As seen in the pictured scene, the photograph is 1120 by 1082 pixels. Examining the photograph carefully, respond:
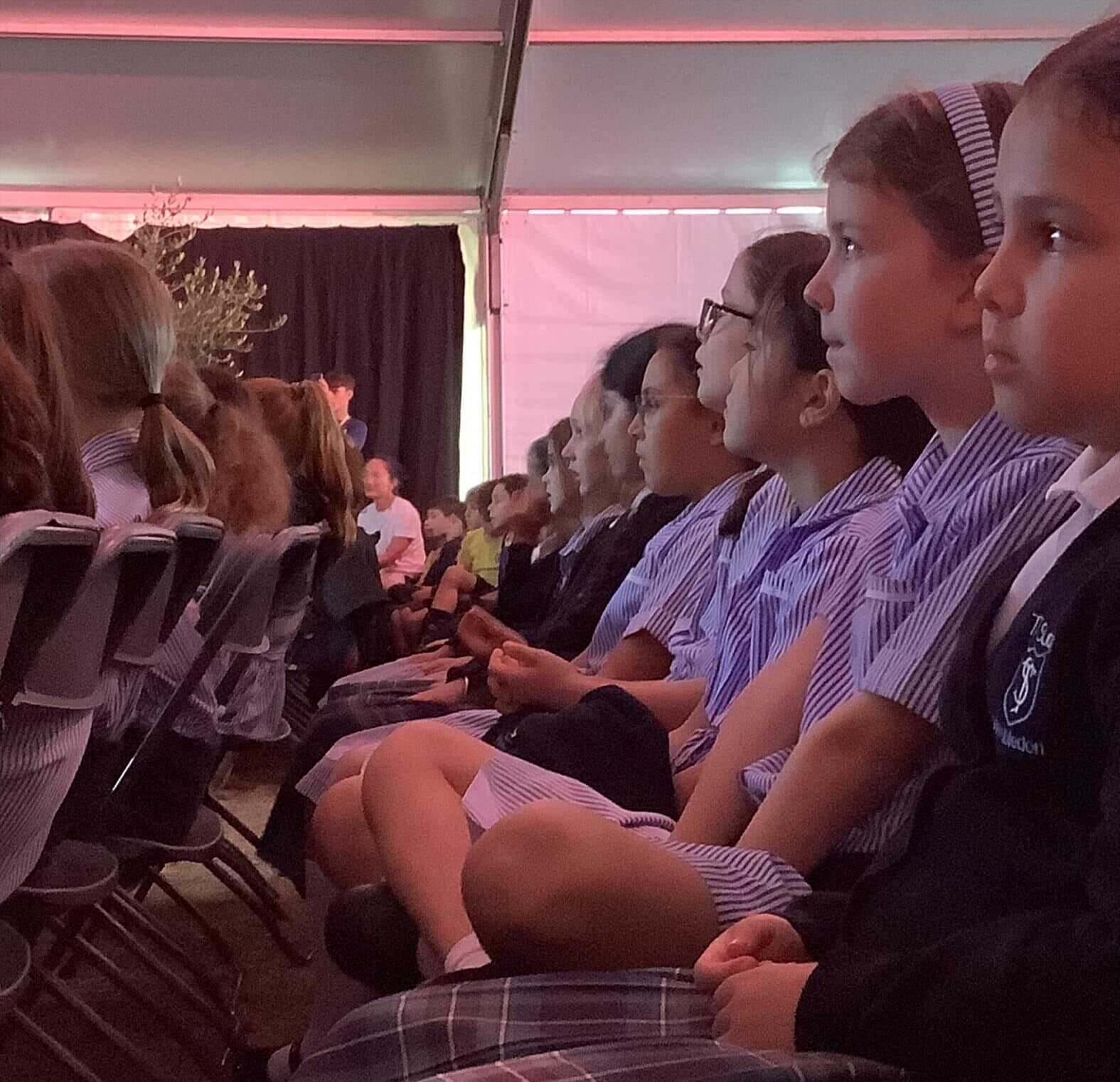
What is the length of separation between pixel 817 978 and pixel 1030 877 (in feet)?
0.41

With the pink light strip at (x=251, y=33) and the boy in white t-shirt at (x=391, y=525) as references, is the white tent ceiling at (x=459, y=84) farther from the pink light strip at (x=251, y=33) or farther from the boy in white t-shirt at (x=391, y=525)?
the boy in white t-shirt at (x=391, y=525)

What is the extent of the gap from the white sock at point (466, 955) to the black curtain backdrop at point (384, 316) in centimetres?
521

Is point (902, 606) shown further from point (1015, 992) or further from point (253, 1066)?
point (253, 1066)

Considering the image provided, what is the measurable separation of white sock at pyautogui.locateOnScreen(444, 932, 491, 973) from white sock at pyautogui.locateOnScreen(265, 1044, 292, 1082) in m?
0.61

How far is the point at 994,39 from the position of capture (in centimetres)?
432

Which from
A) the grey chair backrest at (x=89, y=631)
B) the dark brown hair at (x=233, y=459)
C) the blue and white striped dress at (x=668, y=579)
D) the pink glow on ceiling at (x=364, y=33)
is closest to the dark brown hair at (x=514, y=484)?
the dark brown hair at (x=233, y=459)

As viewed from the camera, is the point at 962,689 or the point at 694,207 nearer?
the point at 962,689

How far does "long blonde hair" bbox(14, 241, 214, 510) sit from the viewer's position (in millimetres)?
2115

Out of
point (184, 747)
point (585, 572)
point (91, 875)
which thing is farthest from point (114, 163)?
point (91, 875)

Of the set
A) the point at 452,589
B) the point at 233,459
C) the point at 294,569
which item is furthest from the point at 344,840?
the point at 452,589

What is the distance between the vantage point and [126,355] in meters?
2.16

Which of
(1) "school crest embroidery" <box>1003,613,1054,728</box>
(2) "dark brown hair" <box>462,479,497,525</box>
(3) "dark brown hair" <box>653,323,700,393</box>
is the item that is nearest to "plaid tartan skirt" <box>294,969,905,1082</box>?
(1) "school crest embroidery" <box>1003,613,1054,728</box>

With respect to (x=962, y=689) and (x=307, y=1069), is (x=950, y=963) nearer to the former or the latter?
(x=962, y=689)

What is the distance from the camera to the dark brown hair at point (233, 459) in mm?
2605
